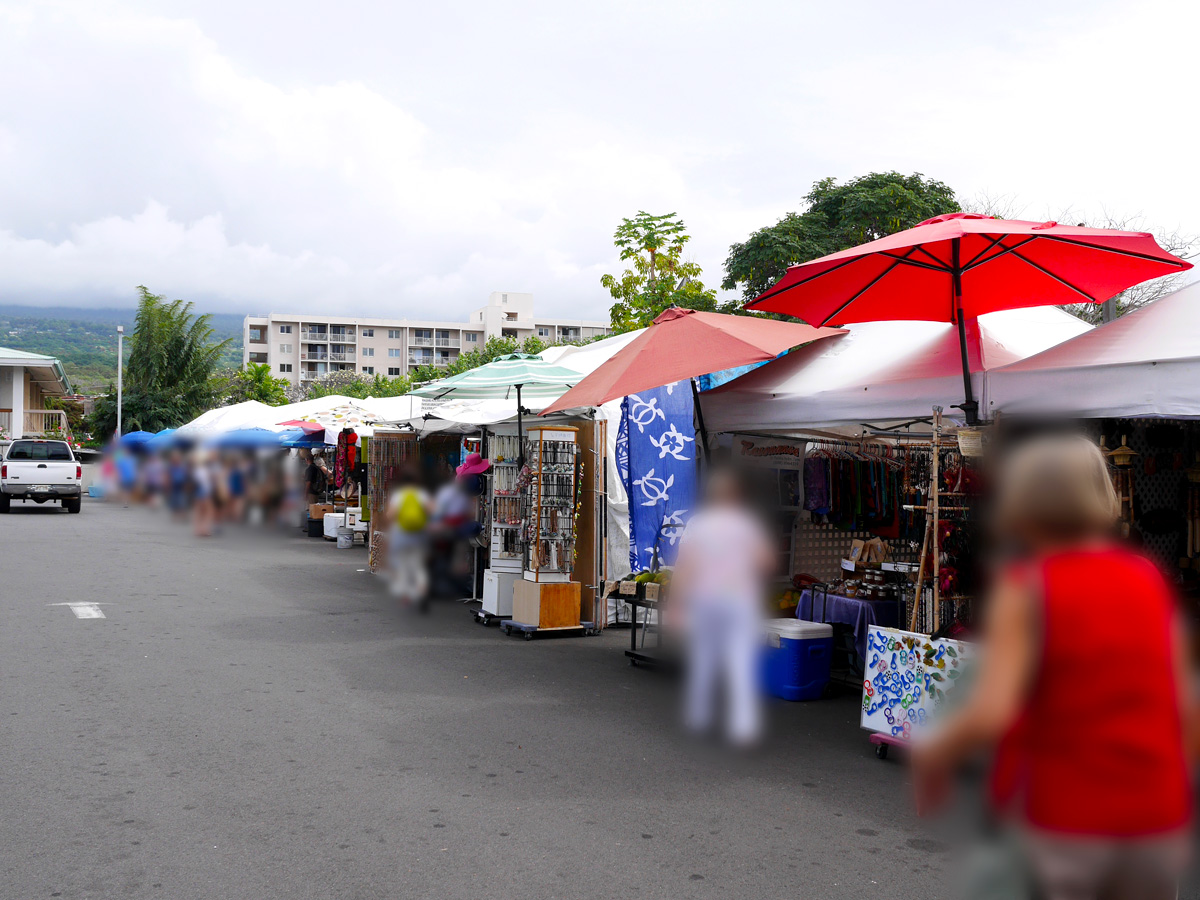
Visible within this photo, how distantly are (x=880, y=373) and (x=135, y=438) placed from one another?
20.4ft

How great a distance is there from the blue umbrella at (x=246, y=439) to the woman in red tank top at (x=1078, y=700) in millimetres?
1280

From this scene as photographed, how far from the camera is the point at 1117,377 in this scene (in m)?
6.29

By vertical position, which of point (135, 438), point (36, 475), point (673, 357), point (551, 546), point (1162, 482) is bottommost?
point (551, 546)

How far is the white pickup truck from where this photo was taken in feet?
14.1

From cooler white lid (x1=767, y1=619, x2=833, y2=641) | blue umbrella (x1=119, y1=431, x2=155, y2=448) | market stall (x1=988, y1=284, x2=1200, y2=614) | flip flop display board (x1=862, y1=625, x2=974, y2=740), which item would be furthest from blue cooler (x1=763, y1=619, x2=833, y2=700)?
flip flop display board (x1=862, y1=625, x2=974, y2=740)

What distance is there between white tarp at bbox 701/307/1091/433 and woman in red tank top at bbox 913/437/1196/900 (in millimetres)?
2162

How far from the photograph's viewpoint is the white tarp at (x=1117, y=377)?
6277 mm

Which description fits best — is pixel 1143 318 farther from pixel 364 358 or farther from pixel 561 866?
pixel 364 358

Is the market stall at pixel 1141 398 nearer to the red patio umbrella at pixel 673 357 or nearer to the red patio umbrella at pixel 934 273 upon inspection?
the red patio umbrella at pixel 934 273

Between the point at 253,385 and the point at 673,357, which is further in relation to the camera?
the point at 253,385

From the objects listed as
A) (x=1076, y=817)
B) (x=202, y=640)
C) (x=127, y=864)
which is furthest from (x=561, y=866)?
(x=202, y=640)

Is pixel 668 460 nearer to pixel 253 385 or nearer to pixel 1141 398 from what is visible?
pixel 253 385

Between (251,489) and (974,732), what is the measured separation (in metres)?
1.21

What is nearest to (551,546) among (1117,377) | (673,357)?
(1117,377)
